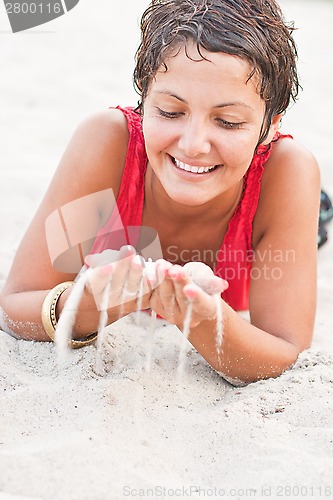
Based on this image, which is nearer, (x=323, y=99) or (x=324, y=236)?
(x=324, y=236)

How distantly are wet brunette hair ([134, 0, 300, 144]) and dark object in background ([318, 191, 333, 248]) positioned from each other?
146 cm

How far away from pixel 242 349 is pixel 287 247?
0.48 metres

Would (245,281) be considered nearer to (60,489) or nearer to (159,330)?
(159,330)

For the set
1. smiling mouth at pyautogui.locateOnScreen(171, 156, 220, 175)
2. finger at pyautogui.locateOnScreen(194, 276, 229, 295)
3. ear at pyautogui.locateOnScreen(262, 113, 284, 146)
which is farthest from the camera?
ear at pyautogui.locateOnScreen(262, 113, 284, 146)

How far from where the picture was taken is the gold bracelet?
211 centimetres

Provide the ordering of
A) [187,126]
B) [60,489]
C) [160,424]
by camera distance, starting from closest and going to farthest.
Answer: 1. [60,489]
2. [160,424]
3. [187,126]

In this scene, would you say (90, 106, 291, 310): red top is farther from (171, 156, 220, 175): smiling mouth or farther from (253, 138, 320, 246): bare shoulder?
(171, 156, 220, 175): smiling mouth

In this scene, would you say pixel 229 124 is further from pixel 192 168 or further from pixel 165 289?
pixel 165 289

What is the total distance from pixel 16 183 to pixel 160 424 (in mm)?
2193

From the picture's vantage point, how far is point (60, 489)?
148 centimetres

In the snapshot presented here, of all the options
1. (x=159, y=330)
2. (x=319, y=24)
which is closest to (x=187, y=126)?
(x=159, y=330)

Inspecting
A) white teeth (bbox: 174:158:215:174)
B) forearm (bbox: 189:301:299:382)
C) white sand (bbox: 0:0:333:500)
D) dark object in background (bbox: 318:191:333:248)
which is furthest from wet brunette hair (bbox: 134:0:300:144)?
dark object in background (bbox: 318:191:333:248)

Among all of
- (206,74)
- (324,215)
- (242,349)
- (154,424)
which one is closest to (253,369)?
(242,349)

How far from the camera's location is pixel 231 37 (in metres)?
1.95
